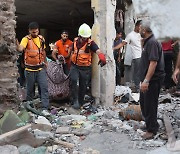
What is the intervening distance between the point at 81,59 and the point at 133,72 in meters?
2.13

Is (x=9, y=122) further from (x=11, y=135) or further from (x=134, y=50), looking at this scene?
(x=134, y=50)

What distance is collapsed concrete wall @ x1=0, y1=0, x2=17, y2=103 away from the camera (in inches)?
213

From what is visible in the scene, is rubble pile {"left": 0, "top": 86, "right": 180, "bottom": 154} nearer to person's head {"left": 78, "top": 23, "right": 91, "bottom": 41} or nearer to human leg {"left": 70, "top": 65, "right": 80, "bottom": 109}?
human leg {"left": 70, "top": 65, "right": 80, "bottom": 109}

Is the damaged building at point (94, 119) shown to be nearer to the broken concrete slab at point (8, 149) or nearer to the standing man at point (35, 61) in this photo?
the broken concrete slab at point (8, 149)

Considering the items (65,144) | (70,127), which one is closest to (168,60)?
(70,127)

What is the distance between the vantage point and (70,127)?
555 centimetres

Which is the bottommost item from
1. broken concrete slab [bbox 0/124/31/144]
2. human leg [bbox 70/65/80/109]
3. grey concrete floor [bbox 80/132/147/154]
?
grey concrete floor [bbox 80/132/147/154]

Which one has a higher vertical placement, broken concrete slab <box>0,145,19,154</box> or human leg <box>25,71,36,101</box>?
human leg <box>25,71,36,101</box>

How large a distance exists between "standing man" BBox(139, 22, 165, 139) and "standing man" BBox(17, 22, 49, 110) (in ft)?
7.41

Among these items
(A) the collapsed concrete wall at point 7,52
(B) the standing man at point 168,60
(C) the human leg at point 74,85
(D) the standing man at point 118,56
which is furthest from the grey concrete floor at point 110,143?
(B) the standing man at point 168,60

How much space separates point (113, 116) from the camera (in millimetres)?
6207

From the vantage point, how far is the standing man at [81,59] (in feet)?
22.5

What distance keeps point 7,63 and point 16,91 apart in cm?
49

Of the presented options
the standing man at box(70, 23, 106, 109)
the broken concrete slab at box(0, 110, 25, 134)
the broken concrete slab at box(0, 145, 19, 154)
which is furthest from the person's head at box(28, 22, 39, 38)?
the broken concrete slab at box(0, 145, 19, 154)
